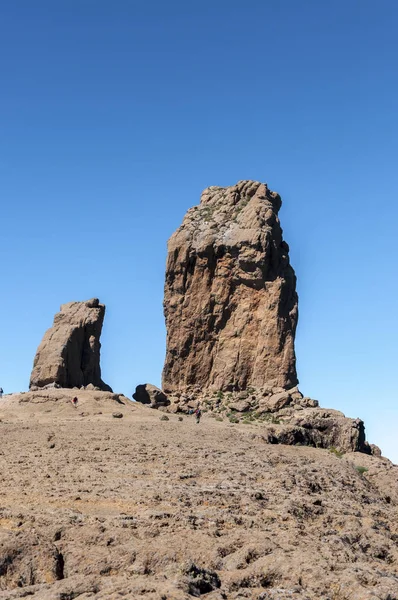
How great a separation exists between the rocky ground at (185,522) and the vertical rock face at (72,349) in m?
18.0

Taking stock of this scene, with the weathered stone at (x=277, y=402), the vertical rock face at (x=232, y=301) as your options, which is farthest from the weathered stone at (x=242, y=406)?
the vertical rock face at (x=232, y=301)

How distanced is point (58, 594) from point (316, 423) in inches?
1146

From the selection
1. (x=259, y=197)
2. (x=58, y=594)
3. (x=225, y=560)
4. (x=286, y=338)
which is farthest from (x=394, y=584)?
(x=259, y=197)

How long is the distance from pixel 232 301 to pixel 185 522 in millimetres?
35287

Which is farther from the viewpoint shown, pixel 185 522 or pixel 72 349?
pixel 72 349

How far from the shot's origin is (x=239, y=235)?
161 feet

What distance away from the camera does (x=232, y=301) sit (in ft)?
163

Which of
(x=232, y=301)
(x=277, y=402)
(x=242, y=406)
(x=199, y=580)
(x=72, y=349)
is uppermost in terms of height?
(x=232, y=301)

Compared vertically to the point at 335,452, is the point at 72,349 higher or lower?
higher

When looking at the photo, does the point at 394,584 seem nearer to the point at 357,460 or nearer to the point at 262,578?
the point at 262,578

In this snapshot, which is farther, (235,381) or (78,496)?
(235,381)

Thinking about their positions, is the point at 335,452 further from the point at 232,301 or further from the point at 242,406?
the point at 232,301

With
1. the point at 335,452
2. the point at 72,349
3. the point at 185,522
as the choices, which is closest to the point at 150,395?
the point at 72,349

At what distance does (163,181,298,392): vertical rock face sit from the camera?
156ft
